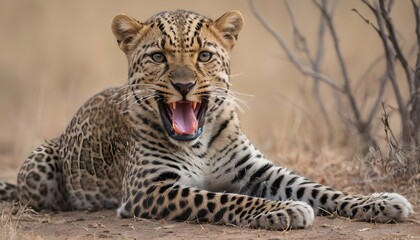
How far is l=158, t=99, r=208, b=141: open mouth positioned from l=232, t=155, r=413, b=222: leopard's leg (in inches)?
31.6

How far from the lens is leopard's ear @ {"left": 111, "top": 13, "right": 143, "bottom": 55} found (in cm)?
817

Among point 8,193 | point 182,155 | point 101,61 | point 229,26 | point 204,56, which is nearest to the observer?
point 204,56

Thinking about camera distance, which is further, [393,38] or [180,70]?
[393,38]

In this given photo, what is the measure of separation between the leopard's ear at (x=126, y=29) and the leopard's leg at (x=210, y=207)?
1.25 meters

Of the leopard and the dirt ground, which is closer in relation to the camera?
the dirt ground

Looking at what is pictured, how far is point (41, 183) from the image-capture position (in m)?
9.04

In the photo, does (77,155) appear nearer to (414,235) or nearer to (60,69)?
(414,235)

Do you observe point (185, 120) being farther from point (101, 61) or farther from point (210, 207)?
point (101, 61)

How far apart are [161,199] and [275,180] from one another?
1.16 m

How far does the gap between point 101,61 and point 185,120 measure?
869 centimetres

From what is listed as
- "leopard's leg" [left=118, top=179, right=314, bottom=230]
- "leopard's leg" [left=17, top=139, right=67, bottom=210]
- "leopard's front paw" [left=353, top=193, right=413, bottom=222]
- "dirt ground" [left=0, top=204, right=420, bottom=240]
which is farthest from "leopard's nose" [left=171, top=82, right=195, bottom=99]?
"leopard's leg" [left=17, top=139, right=67, bottom=210]

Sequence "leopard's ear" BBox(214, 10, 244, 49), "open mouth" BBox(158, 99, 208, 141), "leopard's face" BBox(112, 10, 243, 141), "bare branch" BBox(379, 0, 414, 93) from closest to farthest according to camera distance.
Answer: "leopard's face" BBox(112, 10, 243, 141)
"open mouth" BBox(158, 99, 208, 141)
"leopard's ear" BBox(214, 10, 244, 49)
"bare branch" BBox(379, 0, 414, 93)

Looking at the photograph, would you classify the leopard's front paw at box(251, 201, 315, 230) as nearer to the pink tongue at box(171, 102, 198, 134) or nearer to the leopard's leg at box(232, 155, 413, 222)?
the leopard's leg at box(232, 155, 413, 222)

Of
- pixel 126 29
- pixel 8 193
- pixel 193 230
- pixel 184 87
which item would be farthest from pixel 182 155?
pixel 8 193
